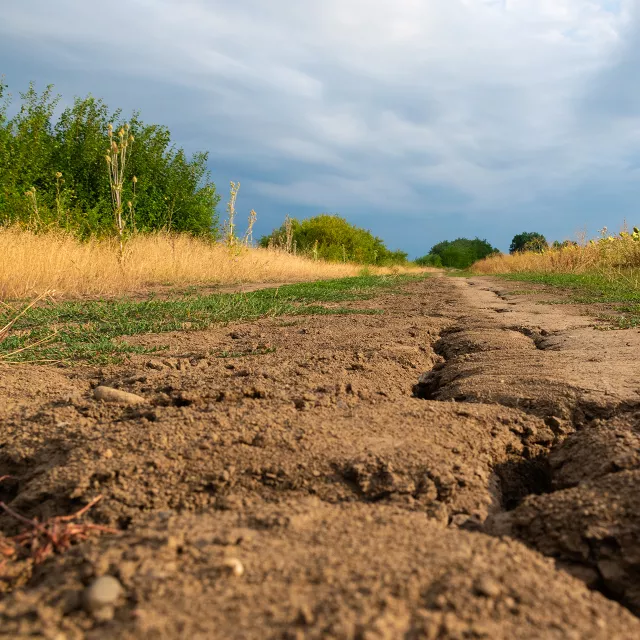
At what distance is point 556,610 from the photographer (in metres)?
0.93

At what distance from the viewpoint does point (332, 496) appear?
1452 mm

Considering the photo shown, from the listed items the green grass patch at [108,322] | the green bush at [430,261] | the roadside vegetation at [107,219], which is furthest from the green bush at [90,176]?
the green bush at [430,261]

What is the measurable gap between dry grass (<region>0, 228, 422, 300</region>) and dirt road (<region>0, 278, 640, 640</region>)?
390 centimetres

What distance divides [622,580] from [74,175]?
19.4m

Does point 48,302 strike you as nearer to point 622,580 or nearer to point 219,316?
point 219,316

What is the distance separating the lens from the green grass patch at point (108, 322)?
3270 mm

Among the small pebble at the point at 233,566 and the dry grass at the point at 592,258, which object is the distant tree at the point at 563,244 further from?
the small pebble at the point at 233,566

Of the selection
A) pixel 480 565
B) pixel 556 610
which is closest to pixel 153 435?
pixel 480 565

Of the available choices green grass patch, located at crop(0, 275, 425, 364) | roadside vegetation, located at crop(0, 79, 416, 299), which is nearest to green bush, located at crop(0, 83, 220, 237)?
roadside vegetation, located at crop(0, 79, 416, 299)

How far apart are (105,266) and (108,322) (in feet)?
15.3

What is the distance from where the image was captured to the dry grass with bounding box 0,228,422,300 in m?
7.16

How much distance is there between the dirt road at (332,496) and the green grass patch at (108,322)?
346 millimetres

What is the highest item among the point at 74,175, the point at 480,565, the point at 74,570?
the point at 74,175

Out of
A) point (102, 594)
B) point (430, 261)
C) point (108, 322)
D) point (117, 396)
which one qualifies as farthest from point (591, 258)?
point (430, 261)
